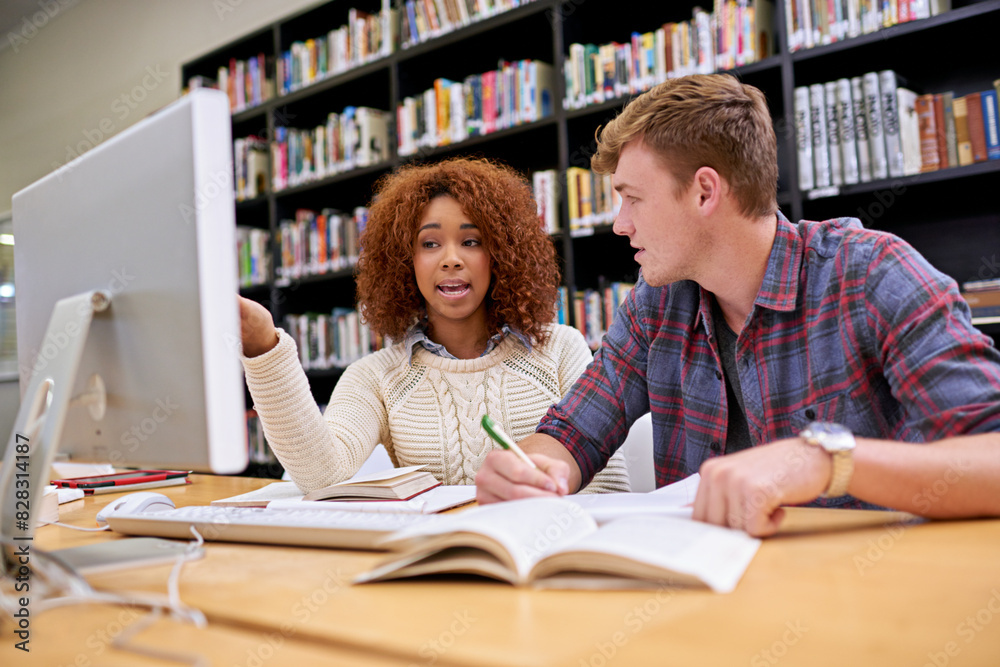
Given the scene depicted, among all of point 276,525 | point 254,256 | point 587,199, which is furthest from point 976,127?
point 254,256

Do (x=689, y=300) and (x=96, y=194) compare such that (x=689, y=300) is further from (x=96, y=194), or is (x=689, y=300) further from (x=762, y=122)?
(x=96, y=194)

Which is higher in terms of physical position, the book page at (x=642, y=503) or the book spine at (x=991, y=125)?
the book spine at (x=991, y=125)

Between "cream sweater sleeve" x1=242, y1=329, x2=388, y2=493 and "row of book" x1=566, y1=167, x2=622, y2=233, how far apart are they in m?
1.20

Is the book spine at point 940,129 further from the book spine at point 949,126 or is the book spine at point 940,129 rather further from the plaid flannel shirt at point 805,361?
the plaid flannel shirt at point 805,361

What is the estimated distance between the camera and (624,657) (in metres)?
0.48

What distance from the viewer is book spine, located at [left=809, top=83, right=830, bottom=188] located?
2.20 m

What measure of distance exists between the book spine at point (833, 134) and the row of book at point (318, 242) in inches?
73.6

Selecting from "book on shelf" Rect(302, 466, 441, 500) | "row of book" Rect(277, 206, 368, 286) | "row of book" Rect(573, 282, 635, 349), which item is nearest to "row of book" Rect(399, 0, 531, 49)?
"row of book" Rect(277, 206, 368, 286)

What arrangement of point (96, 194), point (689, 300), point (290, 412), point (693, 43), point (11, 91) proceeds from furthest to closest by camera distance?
point (11, 91) < point (693, 43) < point (689, 300) < point (290, 412) < point (96, 194)

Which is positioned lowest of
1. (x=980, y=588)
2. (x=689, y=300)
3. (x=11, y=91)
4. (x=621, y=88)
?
(x=980, y=588)

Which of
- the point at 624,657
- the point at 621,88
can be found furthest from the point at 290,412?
the point at 621,88

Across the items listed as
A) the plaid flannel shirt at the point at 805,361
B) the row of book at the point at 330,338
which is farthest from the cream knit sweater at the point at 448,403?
the row of book at the point at 330,338

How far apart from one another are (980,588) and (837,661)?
8.0 inches

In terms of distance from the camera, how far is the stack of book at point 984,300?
6.42ft
